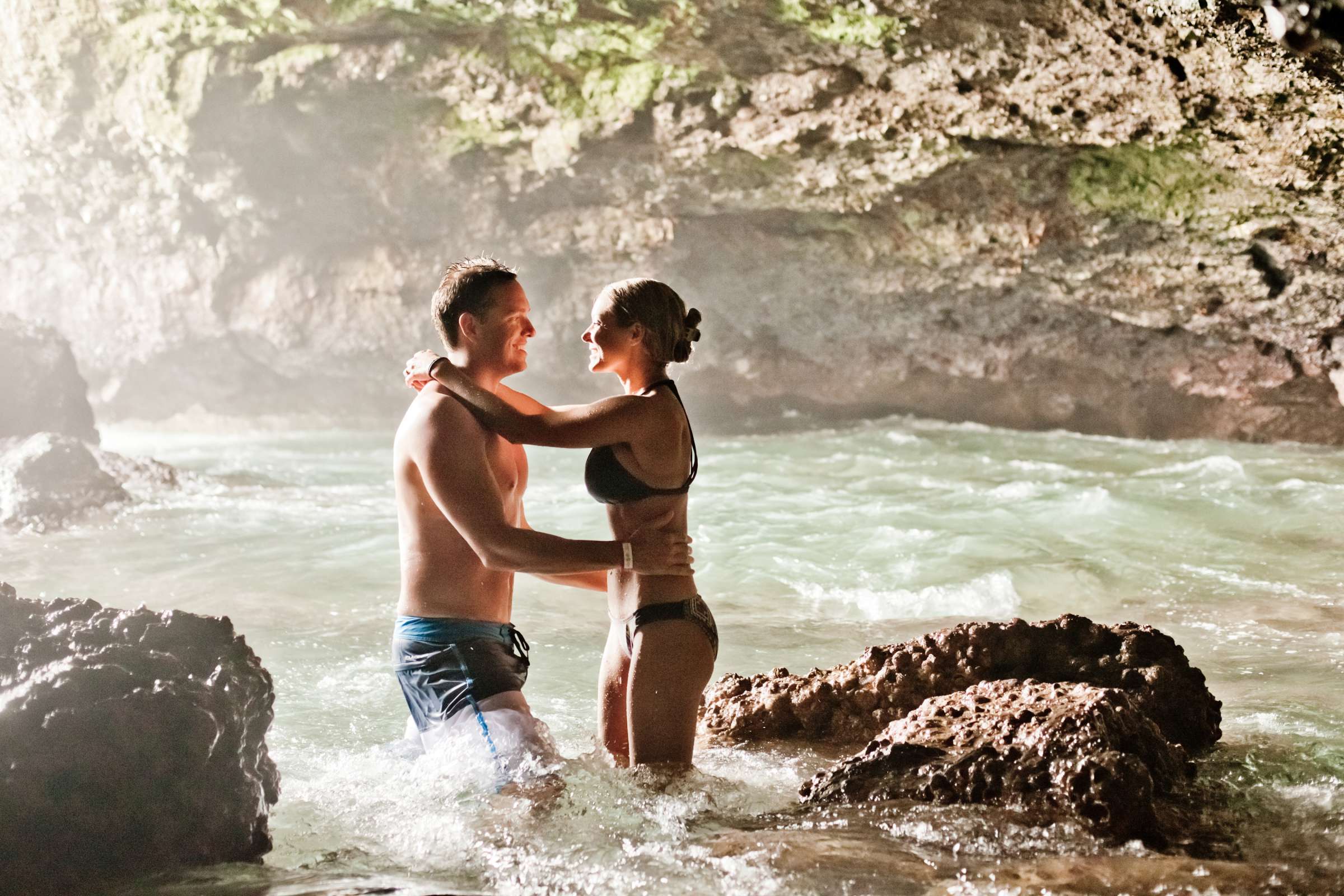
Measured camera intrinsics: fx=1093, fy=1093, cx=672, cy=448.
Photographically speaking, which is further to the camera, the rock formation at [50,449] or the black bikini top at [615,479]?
the rock formation at [50,449]

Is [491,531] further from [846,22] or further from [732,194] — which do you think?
[732,194]

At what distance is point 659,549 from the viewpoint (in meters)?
3.35

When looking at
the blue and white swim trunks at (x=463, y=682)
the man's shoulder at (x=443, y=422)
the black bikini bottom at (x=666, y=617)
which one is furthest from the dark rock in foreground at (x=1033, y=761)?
the man's shoulder at (x=443, y=422)

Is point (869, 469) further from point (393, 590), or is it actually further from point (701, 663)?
point (701, 663)

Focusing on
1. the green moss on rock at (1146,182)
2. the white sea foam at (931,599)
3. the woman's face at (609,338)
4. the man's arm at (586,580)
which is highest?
the green moss on rock at (1146,182)

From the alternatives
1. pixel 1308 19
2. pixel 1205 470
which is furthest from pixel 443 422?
pixel 1205 470

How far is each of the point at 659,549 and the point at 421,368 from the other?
98cm

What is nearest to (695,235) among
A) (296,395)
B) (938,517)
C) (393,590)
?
(938,517)

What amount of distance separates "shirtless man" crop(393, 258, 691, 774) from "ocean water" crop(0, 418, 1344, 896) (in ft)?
0.77

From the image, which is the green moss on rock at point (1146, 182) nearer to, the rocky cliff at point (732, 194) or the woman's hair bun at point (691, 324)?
the rocky cliff at point (732, 194)

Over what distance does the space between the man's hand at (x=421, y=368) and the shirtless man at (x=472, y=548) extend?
0.17ft

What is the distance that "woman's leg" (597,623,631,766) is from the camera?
137 inches

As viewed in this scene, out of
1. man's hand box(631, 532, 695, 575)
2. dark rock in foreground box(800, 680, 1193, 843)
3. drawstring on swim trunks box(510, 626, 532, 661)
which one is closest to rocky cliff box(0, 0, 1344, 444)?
dark rock in foreground box(800, 680, 1193, 843)

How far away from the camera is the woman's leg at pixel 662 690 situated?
3.34 m
